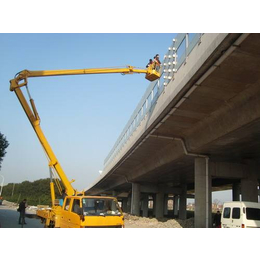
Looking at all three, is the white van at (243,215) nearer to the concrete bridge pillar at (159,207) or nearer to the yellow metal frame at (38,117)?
the yellow metal frame at (38,117)

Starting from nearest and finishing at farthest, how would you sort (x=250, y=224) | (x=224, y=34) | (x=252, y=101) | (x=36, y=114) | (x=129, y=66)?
(x=224, y=34), (x=252, y=101), (x=250, y=224), (x=36, y=114), (x=129, y=66)

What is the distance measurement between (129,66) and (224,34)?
46.6 ft

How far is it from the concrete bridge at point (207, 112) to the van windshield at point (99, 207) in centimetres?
562

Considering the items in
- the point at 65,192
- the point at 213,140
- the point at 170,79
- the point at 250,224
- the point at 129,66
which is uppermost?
the point at 129,66

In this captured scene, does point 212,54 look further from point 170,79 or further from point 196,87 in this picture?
point 170,79

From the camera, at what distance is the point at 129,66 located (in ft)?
73.9

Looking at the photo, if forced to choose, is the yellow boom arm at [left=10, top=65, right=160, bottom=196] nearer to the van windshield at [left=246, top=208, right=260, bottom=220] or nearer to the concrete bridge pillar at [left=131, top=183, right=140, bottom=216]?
the van windshield at [left=246, top=208, right=260, bottom=220]

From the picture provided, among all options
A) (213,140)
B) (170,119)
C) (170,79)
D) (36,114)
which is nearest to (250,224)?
(213,140)

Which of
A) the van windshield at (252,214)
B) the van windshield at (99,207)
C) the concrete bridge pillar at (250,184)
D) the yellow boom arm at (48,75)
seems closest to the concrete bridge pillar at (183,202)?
the concrete bridge pillar at (250,184)

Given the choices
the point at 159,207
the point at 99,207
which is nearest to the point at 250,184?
the point at 99,207

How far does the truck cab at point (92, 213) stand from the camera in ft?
30.9

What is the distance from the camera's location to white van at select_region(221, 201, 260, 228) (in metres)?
13.7

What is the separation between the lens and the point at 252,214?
45.6ft

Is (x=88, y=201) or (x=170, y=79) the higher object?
(x=170, y=79)
